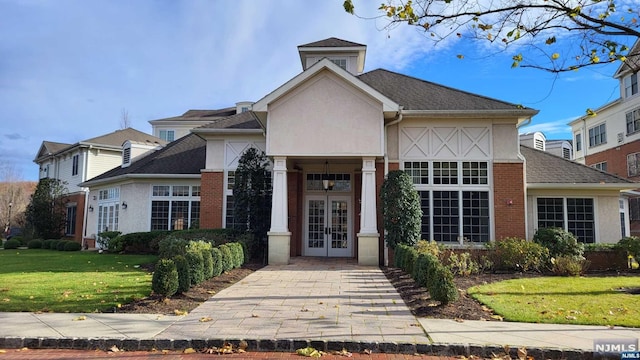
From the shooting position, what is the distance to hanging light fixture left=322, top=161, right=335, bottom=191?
17.4 metres

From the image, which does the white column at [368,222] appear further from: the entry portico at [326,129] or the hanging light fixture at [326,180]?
the hanging light fixture at [326,180]

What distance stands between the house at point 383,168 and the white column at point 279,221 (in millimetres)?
35

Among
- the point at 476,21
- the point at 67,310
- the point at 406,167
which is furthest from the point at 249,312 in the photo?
the point at 406,167

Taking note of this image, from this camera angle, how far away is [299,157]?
1566cm

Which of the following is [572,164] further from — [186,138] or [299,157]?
[186,138]

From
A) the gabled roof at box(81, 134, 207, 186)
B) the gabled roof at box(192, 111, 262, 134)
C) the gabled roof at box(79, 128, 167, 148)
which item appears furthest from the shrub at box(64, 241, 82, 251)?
the gabled roof at box(192, 111, 262, 134)

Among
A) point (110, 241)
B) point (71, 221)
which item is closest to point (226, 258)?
point (110, 241)

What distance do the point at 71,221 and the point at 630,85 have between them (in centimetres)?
4059

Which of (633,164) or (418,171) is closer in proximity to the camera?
(418,171)

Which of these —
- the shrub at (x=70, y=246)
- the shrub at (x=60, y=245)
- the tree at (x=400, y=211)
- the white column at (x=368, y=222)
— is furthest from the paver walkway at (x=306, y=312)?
the shrub at (x=60, y=245)

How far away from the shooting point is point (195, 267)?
9781mm

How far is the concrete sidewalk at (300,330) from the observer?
19.6ft

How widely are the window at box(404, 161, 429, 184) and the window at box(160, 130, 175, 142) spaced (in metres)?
26.0

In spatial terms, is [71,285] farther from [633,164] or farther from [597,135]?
[597,135]
